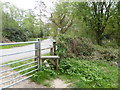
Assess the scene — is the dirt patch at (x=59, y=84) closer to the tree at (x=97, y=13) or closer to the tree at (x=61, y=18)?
the tree at (x=97, y=13)

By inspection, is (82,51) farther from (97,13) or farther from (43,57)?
(97,13)

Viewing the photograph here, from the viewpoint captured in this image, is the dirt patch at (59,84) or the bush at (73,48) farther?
the bush at (73,48)

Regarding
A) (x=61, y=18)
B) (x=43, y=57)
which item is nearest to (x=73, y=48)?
(x=43, y=57)

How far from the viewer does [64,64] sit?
10.0 ft

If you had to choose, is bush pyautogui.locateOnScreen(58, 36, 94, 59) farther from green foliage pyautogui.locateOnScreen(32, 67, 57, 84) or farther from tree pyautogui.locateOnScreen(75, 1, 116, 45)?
tree pyautogui.locateOnScreen(75, 1, 116, 45)

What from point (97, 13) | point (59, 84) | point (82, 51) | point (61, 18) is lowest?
point (59, 84)

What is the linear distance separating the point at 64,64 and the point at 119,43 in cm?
657

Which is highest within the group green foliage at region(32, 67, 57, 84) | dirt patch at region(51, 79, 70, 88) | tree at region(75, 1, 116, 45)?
tree at region(75, 1, 116, 45)

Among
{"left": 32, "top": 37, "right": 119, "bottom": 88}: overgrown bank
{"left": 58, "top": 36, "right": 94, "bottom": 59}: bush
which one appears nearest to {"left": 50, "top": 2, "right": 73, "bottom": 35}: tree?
{"left": 58, "top": 36, "right": 94, "bottom": 59}: bush

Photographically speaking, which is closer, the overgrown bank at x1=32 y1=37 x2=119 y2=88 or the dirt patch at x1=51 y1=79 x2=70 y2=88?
the dirt patch at x1=51 y1=79 x2=70 y2=88

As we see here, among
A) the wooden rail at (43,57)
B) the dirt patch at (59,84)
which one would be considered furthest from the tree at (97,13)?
the dirt patch at (59,84)

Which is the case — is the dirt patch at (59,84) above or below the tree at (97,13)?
below

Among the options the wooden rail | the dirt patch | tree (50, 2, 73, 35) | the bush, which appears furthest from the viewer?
tree (50, 2, 73, 35)

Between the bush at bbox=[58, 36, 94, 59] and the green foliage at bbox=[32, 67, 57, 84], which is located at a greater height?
the bush at bbox=[58, 36, 94, 59]
